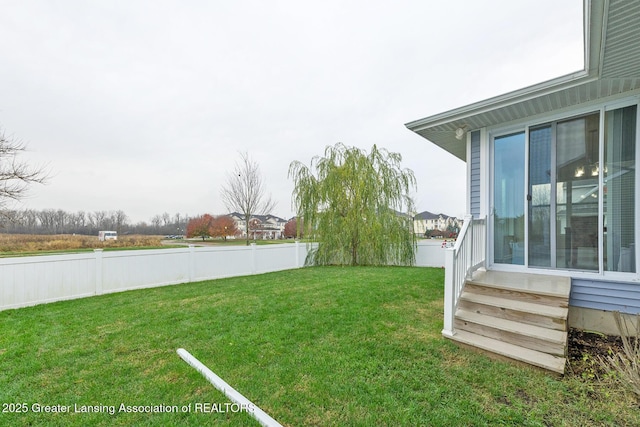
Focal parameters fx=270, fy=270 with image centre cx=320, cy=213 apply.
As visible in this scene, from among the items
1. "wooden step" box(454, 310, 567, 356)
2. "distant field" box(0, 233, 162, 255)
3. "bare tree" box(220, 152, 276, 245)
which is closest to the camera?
"wooden step" box(454, 310, 567, 356)

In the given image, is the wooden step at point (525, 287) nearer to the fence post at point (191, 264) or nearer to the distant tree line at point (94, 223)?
the fence post at point (191, 264)

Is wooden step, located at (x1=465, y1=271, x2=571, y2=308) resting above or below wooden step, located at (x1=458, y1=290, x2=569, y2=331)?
above

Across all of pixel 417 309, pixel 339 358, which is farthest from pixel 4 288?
pixel 417 309

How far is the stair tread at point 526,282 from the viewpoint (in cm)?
296

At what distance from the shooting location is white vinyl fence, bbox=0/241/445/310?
4721 mm

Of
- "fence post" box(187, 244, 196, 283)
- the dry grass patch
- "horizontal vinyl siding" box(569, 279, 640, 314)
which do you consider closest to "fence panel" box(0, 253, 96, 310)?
"fence post" box(187, 244, 196, 283)

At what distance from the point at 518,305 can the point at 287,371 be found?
8.36 ft

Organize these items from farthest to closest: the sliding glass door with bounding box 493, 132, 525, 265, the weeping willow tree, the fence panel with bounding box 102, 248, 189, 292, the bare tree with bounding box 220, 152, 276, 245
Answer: the bare tree with bounding box 220, 152, 276, 245, the weeping willow tree, the fence panel with bounding box 102, 248, 189, 292, the sliding glass door with bounding box 493, 132, 525, 265

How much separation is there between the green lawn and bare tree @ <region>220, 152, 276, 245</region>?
10.5 meters

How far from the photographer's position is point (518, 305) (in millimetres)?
2947

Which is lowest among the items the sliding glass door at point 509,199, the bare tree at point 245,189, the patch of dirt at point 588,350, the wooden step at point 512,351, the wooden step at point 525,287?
→ the patch of dirt at point 588,350

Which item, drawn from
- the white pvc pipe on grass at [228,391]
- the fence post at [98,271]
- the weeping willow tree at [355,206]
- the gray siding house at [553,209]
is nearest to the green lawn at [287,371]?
the white pvc pipe on grass at [228,391]

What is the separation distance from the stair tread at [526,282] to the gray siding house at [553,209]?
1cm

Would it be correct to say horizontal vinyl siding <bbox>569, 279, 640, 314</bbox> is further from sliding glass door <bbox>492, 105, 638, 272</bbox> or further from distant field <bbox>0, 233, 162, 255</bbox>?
distant field <bbox>0, 233, 162, 255</bbox>
